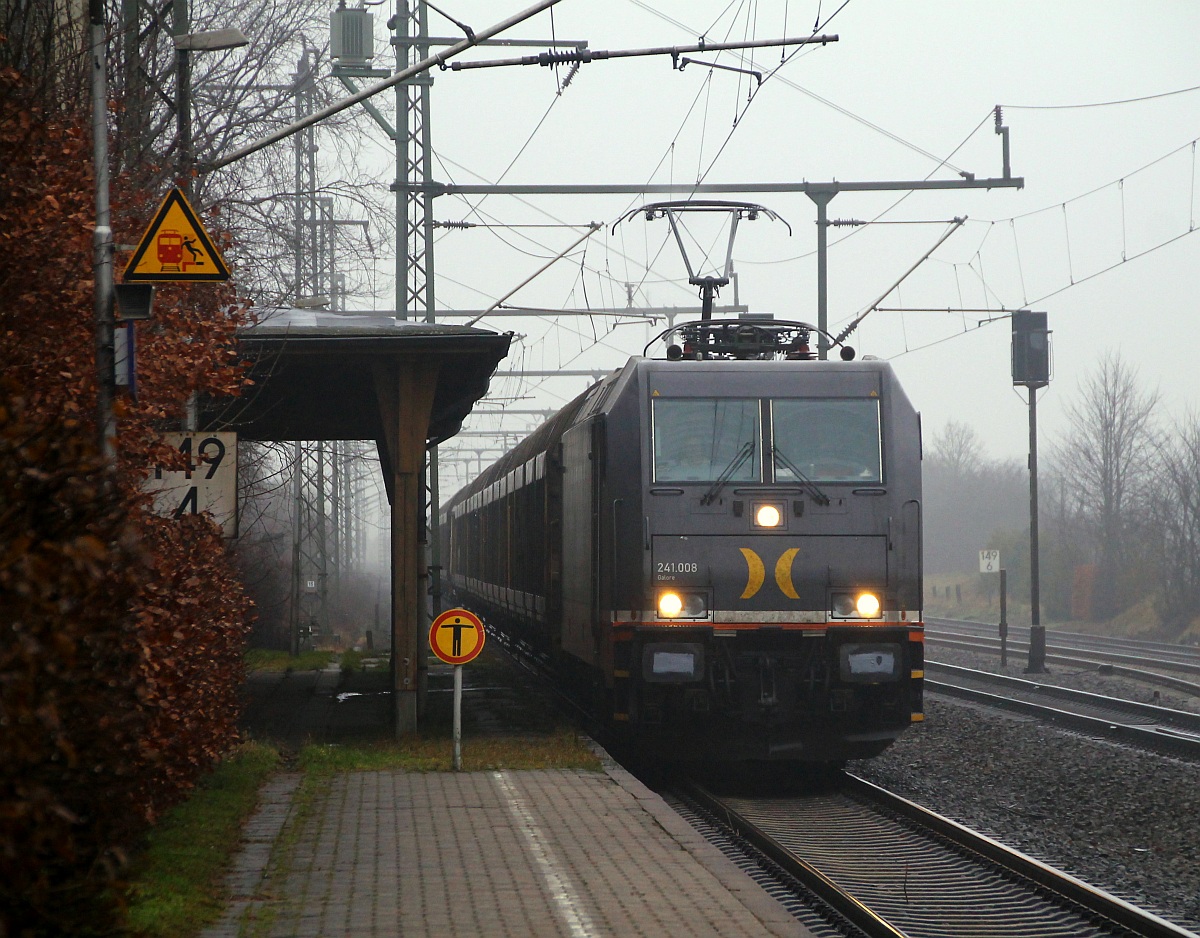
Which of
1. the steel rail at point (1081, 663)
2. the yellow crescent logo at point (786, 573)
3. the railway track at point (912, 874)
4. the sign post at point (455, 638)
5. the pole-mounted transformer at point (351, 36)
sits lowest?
the steel rail at point (1081, 663)

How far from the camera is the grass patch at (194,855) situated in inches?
267

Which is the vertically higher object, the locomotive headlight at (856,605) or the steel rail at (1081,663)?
the locomotive headlight at (856,605)

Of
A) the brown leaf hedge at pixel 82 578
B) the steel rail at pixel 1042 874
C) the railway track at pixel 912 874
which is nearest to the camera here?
the brown leaf hedge at pixel 82 578

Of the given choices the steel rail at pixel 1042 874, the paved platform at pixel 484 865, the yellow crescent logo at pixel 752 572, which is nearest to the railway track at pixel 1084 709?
the steel rail at pixel 1042 874

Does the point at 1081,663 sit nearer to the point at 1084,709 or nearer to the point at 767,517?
the point at 1084,709

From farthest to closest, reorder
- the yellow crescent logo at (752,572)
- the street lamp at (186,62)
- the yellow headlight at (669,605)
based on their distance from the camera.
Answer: the yellow crescent logo at (752,572) < the yellow headlight at (669,605) < the street lamp at (186,62)

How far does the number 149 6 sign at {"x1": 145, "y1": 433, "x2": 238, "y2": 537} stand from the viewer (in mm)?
10352

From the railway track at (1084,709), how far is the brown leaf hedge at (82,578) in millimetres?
9414

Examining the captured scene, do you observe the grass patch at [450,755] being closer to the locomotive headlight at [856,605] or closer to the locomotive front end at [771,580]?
the locomotive front end at [771,580]

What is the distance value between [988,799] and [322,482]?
21.1 meters

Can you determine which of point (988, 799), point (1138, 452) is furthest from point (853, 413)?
point (1138, 452)

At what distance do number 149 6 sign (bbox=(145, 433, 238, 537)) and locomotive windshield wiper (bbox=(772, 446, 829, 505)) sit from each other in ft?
14.6

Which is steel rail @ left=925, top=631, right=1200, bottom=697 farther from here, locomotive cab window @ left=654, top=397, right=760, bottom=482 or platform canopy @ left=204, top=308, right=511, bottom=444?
locomotive cab window @ left=654, top=397, right=760, bottom=482

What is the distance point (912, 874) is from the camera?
9188 mm
